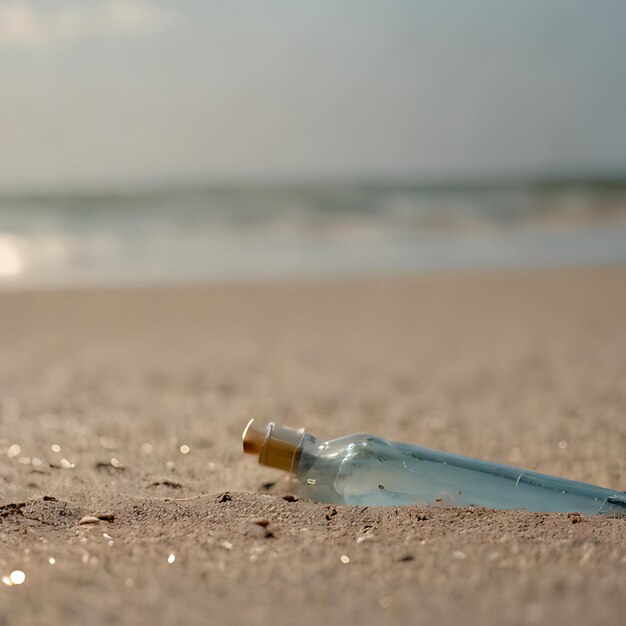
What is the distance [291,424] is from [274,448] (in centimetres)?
94

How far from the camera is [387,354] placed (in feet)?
11.7

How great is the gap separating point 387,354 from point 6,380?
5.08 ft

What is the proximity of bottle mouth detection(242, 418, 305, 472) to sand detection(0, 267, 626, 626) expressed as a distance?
0.26 ft

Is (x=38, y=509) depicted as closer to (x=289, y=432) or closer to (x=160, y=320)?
(x=289, y=432)

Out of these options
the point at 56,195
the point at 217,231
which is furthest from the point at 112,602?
the point at 56,195

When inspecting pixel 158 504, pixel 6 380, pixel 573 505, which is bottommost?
pixel 6 380

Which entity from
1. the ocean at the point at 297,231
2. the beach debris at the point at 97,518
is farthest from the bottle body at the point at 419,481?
the ocean at the point at 297,231

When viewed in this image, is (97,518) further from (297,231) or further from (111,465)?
(297,231)

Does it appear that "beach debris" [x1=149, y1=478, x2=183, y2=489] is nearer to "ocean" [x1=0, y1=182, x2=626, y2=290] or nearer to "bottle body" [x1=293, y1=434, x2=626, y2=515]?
"bottle body" [x1=293, y1=434, x2=626, y2=515]

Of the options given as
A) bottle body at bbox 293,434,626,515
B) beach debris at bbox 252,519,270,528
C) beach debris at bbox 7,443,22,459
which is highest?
bottle body at bbox 293,434,626,515

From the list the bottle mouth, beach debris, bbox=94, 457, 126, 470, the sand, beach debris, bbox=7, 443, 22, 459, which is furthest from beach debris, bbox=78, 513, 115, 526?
beach debris, bbox=7, 443, 22, 459

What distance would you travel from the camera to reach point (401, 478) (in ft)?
4.91

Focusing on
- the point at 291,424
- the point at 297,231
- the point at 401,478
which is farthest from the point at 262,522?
the point at 297,231

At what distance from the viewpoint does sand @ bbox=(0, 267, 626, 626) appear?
108 cm
